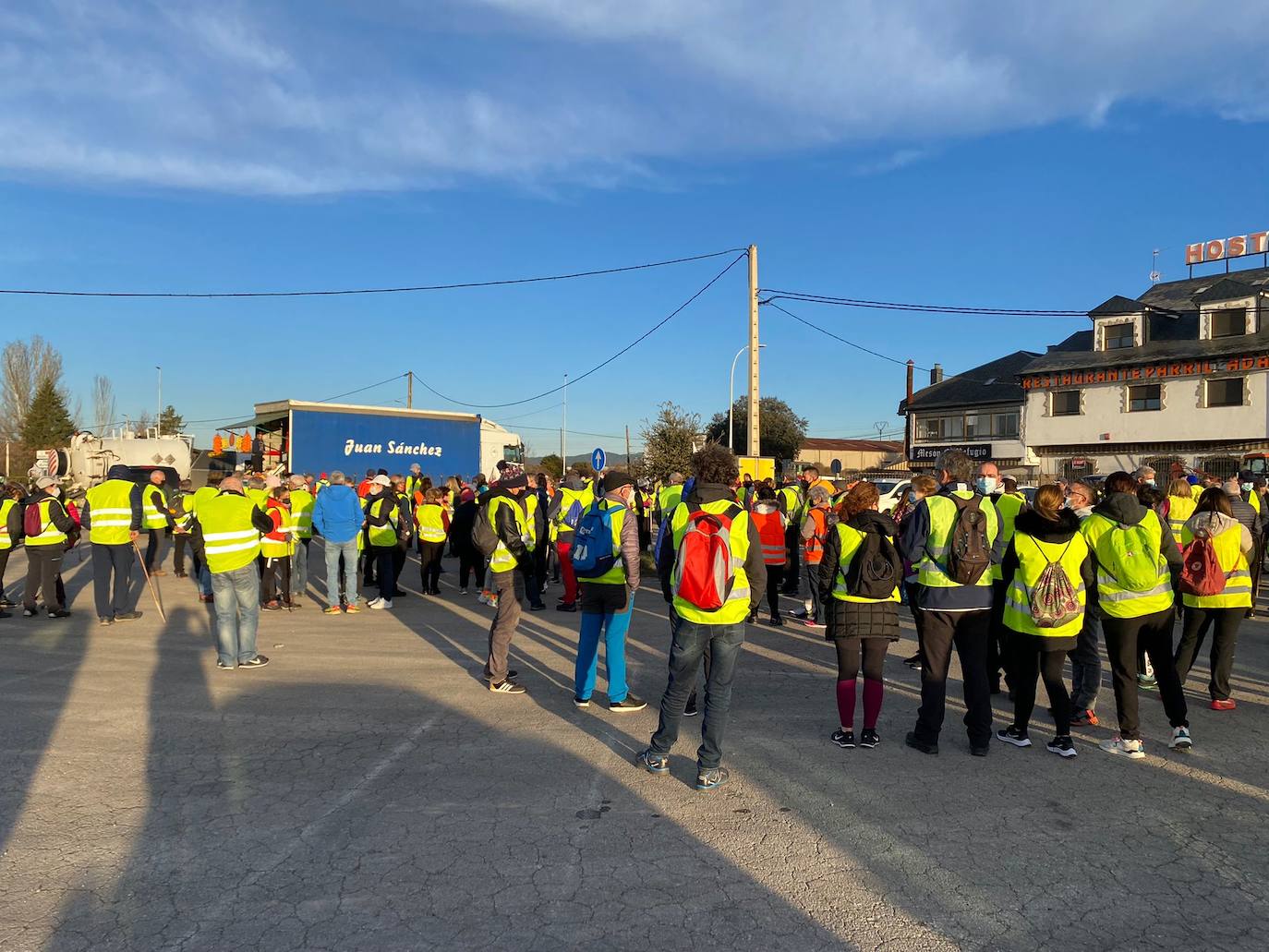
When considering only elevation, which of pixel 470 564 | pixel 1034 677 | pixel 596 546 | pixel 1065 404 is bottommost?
pixel 470 564

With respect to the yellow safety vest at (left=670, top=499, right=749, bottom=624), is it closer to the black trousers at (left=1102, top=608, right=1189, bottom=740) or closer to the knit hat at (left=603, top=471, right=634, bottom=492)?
the knit hat at (left=603, top=471, right=634, bottom=492)

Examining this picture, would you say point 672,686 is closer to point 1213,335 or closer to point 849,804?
point 849,804

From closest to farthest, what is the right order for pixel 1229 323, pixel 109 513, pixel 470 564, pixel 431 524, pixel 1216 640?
pixel 1216 640 < pixel 109 513 < pixel 431 524 < pixel 470 564 < pixel 1229 323

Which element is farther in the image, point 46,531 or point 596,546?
point 46,531

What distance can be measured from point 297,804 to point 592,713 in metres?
2.35

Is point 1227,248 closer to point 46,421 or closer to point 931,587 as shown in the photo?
point 931,587

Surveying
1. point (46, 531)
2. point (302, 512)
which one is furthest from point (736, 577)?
point (46, 531)

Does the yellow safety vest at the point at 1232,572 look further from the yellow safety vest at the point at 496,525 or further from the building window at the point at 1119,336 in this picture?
the building window at the point at 1119,336

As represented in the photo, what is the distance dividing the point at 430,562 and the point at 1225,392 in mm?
34052

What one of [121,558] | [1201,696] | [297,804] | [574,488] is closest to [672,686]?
[297,804]

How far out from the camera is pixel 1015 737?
5.69 meters

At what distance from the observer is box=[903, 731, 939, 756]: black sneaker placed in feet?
18.0

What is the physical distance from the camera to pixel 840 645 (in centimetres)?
557

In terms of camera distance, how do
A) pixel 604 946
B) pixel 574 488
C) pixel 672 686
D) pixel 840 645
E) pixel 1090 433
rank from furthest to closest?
pixel 1090 433, pixel 574 488, pixel 840 645, pixel 672 686, pixel 604 946
